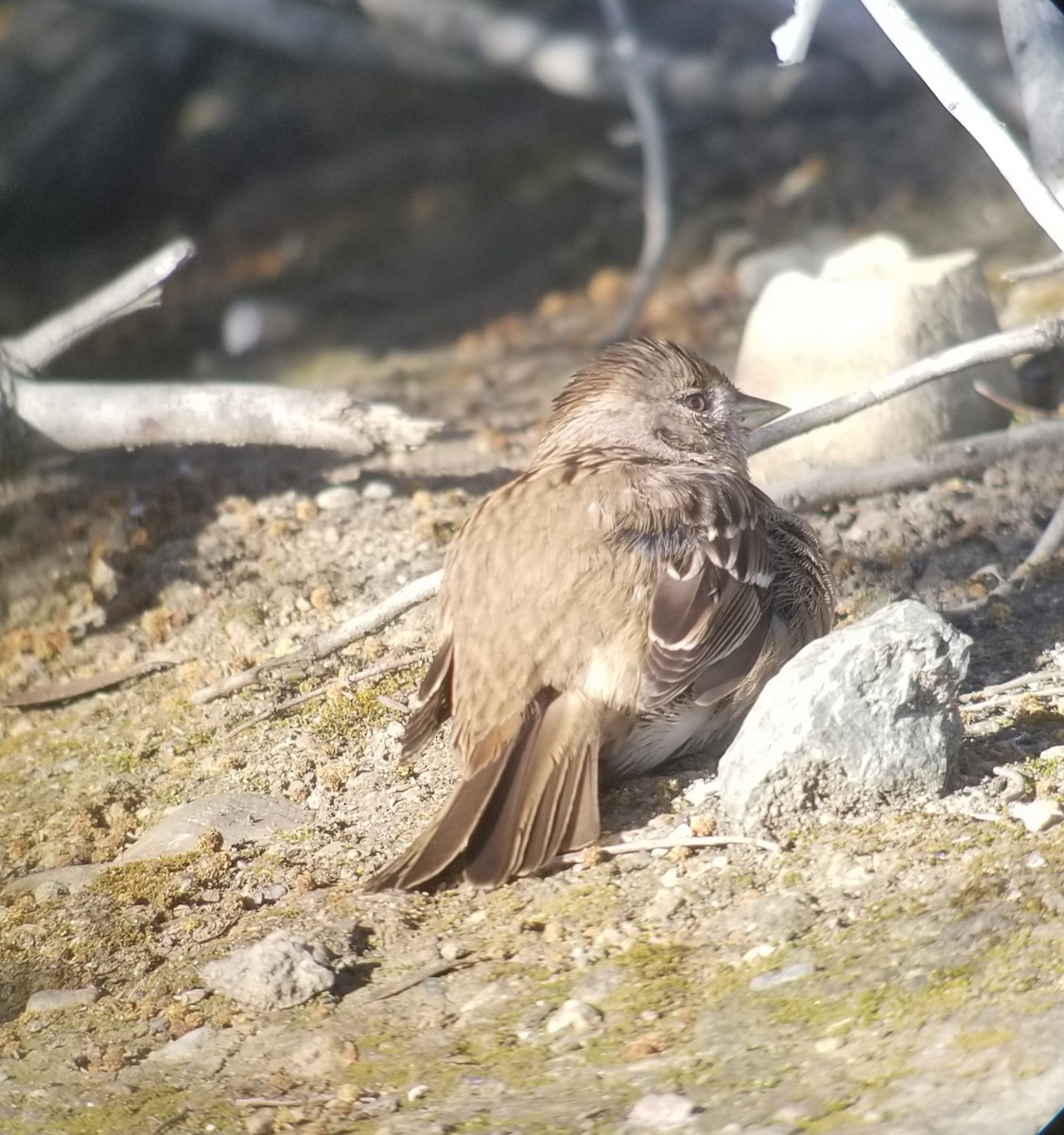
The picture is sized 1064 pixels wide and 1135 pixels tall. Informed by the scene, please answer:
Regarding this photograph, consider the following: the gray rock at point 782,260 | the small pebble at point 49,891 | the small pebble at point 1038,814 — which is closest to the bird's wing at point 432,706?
the small pebble at point 49,891

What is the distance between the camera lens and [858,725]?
3.29 meters

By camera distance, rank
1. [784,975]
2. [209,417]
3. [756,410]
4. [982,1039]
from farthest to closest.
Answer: [209,417] → [756,410] → [784,975] → [982,1039]

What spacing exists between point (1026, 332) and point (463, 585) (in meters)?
1.75

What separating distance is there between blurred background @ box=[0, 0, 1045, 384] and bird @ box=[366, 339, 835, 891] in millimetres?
3055

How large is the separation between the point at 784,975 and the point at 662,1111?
0.41 metres

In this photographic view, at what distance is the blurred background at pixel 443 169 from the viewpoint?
740cm

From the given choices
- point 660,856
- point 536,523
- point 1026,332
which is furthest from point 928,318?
point 660,856

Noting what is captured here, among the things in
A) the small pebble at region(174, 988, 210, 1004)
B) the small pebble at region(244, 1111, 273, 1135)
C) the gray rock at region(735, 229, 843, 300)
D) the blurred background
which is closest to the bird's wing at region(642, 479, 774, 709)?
the small pebble at region(174, 988, 210, 1004)

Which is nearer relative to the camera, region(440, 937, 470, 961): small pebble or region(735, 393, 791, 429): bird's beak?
region(440, 937, 470, 961): small pebble

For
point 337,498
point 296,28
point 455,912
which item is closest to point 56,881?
point 455,912

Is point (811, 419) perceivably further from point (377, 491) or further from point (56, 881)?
point (56, 881)

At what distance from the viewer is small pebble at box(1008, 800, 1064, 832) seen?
10.4 ft

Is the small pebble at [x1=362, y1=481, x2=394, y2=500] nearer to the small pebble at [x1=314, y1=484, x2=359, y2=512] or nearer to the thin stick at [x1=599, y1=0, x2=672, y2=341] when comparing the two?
the small pebble at [x1=314, y1=484, x2=359, y2=512]

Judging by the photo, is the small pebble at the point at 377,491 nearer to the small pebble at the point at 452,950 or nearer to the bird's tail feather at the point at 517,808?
the bird's tail feather at the point at 517,808
